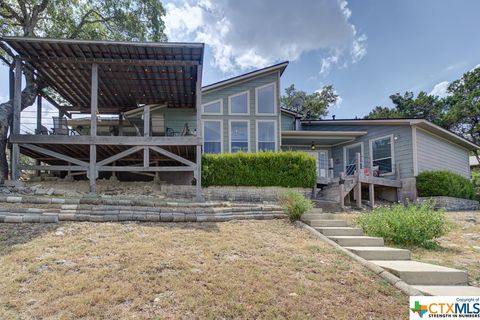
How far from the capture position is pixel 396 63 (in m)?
15.9

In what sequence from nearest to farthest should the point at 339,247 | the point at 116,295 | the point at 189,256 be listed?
the point at 116,295
the point at 189,256
the point at 339,247

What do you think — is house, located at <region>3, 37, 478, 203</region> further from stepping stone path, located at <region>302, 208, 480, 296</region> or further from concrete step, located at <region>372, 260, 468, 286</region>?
concrete step, located at <region>372, 260, 468, 286</region>

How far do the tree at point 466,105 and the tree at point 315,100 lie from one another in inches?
387

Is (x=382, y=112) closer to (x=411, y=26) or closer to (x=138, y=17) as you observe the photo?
(x=411, y=26)

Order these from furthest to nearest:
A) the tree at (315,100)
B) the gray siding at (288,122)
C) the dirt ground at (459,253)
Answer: the tree at (315,100) → the gray siding at (288,122) → the dirt ground at (459,253)

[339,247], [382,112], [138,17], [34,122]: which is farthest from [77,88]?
[382,112]

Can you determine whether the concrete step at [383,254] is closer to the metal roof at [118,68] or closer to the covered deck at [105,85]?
the covered deck at [105,85]

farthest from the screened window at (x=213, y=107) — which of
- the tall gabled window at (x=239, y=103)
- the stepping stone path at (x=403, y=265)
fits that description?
the stepping stone path at (x=403, y=265)

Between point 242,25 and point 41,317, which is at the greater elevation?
point 242,25

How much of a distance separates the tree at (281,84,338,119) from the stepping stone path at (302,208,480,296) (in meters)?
21.5

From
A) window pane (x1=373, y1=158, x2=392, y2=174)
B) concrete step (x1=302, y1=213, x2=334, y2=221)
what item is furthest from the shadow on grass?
window pane (x1=373, y1=158, x2=392, y2=174)

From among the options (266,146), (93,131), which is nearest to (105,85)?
(93,131)

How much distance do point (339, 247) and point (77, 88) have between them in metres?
12.1

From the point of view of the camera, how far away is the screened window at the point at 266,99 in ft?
46.2
